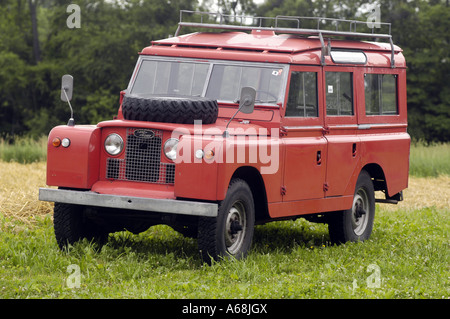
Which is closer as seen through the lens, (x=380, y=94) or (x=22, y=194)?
(x=380, y=94)

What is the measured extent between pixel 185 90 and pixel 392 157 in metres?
3.54

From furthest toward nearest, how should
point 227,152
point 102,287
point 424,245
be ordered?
point 424,245 < point 227,152 < point 102,287

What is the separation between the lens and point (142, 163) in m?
9.10

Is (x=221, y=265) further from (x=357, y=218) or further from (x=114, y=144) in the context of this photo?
(x=357, y=218)

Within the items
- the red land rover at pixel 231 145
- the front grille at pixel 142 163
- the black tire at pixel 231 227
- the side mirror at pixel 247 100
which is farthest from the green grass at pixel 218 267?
the side mirror at pixel 247 100

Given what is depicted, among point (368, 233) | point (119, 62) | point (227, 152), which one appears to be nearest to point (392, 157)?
point (368, 233)

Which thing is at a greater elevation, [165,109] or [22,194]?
[165,109]

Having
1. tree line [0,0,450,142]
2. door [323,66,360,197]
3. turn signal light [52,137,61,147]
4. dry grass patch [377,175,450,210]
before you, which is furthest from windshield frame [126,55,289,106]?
tree line [0,0,450,142]

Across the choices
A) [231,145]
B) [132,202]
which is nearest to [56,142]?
[132,202]

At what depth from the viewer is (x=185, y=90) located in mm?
10242

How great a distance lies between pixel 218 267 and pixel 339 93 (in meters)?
3.51

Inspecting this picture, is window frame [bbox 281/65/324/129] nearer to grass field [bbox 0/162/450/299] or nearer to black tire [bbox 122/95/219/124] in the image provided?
black tire [bbox 122/95/219/124]

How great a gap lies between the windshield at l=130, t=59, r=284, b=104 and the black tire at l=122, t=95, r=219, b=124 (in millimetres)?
738
